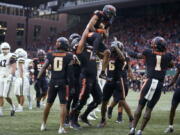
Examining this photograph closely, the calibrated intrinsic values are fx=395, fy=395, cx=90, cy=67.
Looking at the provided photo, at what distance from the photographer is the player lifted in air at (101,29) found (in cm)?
889

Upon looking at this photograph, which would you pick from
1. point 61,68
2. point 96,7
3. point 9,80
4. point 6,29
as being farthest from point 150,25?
point 61,68

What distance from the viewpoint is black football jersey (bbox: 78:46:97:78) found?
9.59 metres

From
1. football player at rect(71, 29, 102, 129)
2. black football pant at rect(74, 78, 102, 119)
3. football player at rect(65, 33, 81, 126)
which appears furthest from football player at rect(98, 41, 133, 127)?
football player at rect(65, 33, 81, 126)

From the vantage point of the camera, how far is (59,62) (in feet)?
29.1

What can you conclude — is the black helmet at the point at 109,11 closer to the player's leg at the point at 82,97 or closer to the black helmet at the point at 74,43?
the black helmet at the point at 74,43

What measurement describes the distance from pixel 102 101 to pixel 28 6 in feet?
143

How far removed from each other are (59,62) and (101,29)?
1.24m

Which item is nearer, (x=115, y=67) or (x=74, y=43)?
(x=74, y=43)

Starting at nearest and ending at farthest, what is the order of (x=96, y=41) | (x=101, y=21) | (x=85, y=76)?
(x=96, y=41)
(x=101, y=21)
(x=85, y=76)

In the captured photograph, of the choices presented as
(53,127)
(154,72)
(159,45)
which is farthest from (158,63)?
(53,127)

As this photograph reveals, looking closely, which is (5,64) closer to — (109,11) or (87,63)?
(87,63)

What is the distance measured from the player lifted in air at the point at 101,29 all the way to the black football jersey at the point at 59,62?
0.62 metres

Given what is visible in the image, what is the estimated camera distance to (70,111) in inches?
394

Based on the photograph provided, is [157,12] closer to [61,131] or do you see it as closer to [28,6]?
[28,6]
